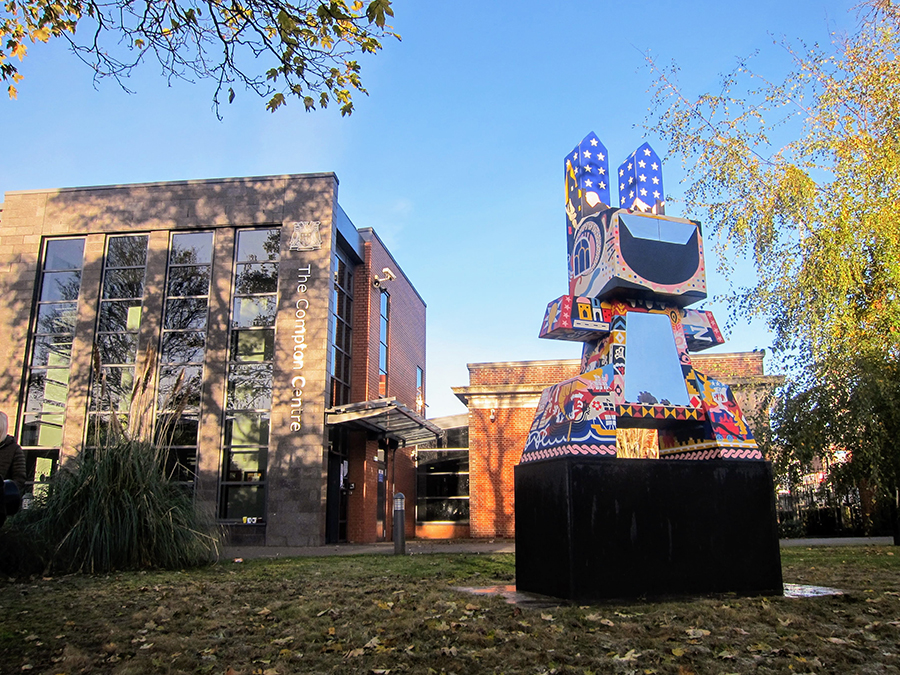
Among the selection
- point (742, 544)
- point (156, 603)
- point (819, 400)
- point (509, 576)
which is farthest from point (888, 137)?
point (156, 603)

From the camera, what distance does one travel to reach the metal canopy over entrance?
15242 mm

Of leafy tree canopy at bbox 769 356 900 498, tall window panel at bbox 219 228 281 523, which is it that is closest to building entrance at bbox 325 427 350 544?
tall window panel at bbox 219 228 281 523

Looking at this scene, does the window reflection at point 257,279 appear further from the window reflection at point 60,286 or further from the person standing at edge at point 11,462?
the person standing at edge at point 11,462

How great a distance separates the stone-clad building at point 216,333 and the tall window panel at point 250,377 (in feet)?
0.11

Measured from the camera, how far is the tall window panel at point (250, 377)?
15.2m

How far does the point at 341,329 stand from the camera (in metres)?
17.9

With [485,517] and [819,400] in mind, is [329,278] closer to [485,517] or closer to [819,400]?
[485,517]

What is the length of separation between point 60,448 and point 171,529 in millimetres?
10148

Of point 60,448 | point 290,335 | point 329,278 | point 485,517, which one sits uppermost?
point 329,278

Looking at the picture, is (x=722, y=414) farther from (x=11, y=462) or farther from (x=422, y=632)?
(x=11, y=462)

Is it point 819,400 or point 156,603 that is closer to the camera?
point 156,603

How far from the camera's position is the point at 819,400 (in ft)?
34.7

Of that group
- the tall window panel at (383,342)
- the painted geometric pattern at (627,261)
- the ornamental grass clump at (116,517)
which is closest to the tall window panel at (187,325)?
the tall window panel at (383,342)

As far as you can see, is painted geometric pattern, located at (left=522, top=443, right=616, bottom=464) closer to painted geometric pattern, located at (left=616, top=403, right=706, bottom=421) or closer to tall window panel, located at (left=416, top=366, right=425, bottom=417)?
painted geometric pattern, located at (left=616, top=403, right=706, bottom=421)
